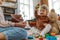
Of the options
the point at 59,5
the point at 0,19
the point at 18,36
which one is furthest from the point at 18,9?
the point at 18,36

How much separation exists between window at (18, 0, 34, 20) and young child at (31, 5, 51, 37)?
219 cm

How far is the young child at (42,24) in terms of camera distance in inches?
73.3

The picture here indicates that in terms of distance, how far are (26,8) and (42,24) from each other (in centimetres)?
262

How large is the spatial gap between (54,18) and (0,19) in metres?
0.90

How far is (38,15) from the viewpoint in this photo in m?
1.94

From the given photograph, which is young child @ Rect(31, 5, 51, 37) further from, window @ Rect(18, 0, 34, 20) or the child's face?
window @ Rect(18, 0, 34, 20)

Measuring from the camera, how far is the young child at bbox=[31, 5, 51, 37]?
186cm

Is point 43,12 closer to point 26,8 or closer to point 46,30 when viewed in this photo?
point 46,30

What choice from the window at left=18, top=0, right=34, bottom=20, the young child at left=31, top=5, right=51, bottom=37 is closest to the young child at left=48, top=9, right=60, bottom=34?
the young child at left=31, top=5, right=51, bottom=37

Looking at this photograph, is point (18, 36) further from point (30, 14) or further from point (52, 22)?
point (30, 14)

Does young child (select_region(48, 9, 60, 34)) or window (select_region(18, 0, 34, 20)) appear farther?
window (select_region(18, 0, 34, 20))

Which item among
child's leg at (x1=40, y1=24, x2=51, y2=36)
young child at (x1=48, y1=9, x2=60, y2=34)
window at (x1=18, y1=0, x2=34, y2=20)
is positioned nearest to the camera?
child's leg at (x1=40, y1=24, x2=51, y2=36)

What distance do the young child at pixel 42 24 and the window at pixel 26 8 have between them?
219cm

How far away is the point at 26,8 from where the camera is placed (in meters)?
4.47
